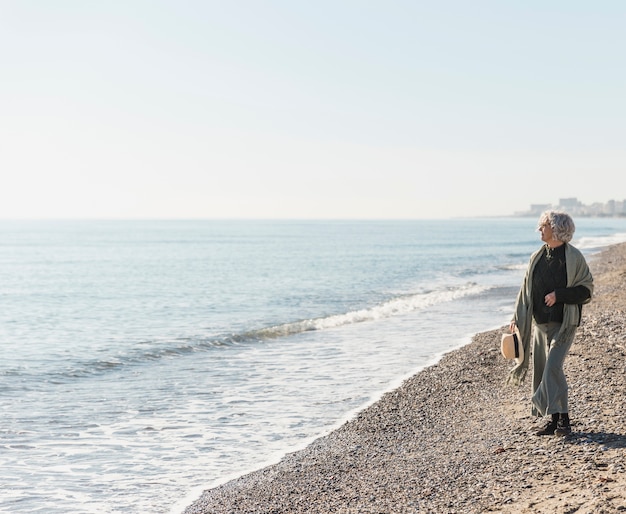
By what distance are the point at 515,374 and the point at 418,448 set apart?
1381mm

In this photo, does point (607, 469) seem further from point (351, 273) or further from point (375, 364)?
point (351, 273)

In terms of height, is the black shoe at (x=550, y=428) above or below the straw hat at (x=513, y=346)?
below

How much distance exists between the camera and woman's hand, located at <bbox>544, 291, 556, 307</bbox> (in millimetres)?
6934

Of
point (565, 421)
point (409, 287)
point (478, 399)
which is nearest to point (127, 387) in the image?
point (478, 399)

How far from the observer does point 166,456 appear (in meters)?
8.67

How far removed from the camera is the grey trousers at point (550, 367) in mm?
A: 7062

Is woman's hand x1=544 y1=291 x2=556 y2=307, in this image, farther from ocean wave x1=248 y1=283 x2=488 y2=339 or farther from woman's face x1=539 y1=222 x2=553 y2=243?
ocean wave x1=248 y1=283 x2=488 y2=339

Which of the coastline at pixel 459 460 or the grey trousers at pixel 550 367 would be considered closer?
the coastline at pixel 459 460

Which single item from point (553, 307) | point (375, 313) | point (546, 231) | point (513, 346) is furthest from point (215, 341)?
point (546, 231)

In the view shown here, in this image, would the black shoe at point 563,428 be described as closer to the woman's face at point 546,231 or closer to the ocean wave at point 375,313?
the woman's face at point 546,231

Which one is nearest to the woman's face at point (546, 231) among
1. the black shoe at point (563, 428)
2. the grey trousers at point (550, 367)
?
the grey trousers at point (550, 367)

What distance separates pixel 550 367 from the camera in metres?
7.08

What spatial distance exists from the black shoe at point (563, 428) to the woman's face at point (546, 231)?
189 centimetres

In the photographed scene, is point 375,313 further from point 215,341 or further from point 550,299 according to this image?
point 550,299
